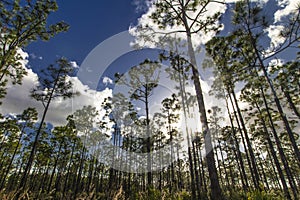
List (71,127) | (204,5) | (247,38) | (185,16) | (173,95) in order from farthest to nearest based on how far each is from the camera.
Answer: (71,127), (173,95), (247,38), (185,16), (204,5)

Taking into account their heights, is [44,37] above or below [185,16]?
above

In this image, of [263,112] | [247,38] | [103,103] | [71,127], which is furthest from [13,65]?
[263,112]

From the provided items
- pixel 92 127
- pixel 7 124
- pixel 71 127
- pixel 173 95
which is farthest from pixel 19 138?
pixel 173 95

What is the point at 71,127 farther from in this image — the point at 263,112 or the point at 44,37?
the point at 263,112

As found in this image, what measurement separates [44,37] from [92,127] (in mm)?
17479

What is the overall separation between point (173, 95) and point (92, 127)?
15013mm

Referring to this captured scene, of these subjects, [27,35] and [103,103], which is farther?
[103,103]

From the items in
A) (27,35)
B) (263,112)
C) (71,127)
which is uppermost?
(27,35)

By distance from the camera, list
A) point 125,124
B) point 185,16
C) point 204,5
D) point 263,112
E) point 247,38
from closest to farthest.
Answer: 1. point 204,5
2. point 185,16
3. point 247,38
4. point 263,112
5. point 125,124

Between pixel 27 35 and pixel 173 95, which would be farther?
pixel 173 95

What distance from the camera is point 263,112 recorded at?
13586 mm

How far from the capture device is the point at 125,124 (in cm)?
2598

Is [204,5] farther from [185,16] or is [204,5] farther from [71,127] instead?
[71,127]

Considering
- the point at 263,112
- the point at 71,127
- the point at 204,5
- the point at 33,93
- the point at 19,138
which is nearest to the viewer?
the point at 204,5
